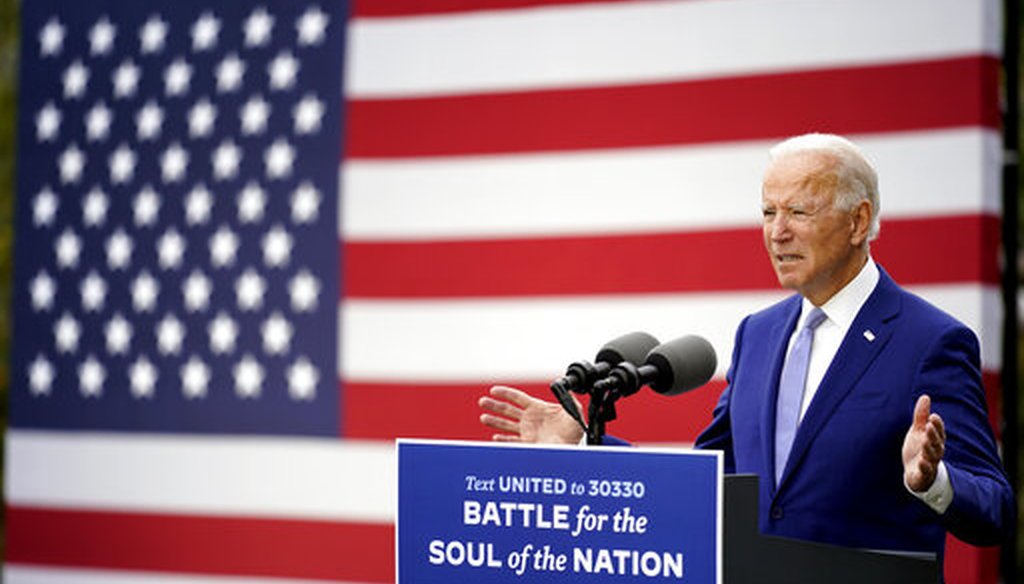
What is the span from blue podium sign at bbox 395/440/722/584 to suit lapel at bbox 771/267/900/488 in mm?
456

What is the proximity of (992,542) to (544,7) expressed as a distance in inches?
110

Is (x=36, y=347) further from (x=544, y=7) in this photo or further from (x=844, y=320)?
(x=844, y=320)

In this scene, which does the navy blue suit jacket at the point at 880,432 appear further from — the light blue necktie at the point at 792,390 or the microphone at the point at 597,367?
the microphone at the point at 597,367

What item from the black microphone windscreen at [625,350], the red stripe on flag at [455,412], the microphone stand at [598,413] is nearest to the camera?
the microphone stand at [598,413]

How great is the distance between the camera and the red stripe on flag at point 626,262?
12.4 feet

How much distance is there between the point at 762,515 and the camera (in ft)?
6.97

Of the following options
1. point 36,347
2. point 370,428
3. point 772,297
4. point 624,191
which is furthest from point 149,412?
point 772,297

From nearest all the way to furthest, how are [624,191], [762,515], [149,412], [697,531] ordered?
[697,531]
[762,515]
[624,191]
[149,412]

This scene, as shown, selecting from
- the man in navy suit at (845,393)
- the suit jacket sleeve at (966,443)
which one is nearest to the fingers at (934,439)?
the suit jacket sleeve at (966,443)

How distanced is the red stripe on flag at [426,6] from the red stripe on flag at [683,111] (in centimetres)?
29

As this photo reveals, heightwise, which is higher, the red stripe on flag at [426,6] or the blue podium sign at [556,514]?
the red stripe on flag at [426,6]

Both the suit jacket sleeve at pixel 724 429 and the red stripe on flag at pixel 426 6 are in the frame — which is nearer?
the suit jacket sleeve at pixel 724 429

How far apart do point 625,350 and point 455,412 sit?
8.12ft

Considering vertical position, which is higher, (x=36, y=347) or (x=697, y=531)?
(x=36, y=347)
